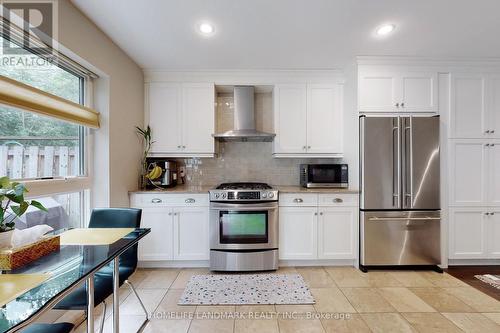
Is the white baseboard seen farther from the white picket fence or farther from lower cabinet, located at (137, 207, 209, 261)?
the white picket fence

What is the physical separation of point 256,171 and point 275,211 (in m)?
0.85

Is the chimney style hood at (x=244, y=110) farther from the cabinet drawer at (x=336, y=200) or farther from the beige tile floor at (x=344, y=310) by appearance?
the beige tile floor at (x=344, y=310)

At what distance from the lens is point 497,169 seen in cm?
305

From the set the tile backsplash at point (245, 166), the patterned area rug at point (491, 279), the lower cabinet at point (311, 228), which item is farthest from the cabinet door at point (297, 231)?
the patterned area rug at point (491, 279)

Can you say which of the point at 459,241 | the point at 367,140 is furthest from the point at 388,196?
the point at 459,241

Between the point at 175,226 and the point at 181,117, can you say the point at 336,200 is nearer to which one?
the point at 175,226

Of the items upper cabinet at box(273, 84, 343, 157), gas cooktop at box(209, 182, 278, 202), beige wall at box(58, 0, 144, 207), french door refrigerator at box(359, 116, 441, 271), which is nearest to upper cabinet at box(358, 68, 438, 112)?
french door refrigerator at box(359, 116, 441, 271)

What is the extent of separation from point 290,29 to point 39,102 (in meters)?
2.08

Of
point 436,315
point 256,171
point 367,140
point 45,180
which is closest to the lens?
point 45,180

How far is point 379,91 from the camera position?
303 cm

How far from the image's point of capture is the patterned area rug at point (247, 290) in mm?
2342

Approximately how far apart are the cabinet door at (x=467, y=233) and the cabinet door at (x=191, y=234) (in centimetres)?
297

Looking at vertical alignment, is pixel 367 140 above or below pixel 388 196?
above

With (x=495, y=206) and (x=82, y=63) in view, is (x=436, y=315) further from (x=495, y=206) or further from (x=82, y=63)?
(x=82, y=63)
